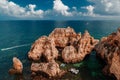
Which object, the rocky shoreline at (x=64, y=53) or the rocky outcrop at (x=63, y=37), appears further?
the rocky outcrop at (x=63, y=37)

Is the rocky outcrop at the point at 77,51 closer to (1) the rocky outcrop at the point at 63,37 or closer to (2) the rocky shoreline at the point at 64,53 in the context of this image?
(2) the rocky shoreline at the point at 64,53

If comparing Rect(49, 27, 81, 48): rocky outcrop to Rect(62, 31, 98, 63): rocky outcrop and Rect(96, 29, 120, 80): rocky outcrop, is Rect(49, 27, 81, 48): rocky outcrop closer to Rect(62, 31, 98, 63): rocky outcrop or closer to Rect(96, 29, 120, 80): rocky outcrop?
Rect(62, 31, 98, 63): rocky outcrop

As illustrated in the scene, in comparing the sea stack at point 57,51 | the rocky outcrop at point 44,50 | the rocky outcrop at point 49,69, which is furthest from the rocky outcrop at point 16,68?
the rocky outcrop at point 44,50

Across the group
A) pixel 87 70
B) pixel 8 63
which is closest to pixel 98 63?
pixel 87 70

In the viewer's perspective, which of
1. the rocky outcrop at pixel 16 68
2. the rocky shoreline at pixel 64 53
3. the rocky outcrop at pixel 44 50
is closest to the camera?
the rocky shoreline at pixel 64 53

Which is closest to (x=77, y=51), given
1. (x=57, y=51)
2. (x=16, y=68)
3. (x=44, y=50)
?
(x=57, y=51)

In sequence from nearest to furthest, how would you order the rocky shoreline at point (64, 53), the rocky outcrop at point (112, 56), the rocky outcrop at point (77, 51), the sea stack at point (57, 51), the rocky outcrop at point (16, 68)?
the rocky outcrop at point (112, 56) < the rocky shoreline at point (64, 53) < the rocky outcrop at point (16, 68) < the rocky outcrop at point (77, 51) < the sea stack at point (57, 51)

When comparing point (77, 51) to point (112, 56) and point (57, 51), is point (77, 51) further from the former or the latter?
point (112, 56)

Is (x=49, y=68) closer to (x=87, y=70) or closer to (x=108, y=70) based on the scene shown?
(x=87, y=70)
